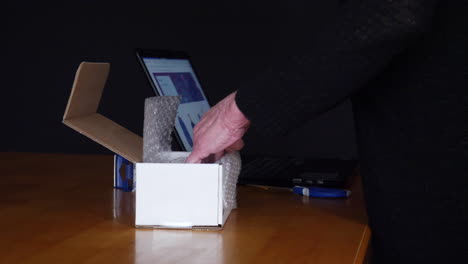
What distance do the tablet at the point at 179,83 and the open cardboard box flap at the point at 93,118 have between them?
22 cm

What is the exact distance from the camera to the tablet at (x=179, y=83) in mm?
1859

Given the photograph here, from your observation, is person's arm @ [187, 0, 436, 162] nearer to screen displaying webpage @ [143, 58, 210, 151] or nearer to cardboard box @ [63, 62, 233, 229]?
cardboard box @ [63, 62, 233, 229]

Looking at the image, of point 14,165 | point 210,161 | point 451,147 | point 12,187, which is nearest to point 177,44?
point 14,165

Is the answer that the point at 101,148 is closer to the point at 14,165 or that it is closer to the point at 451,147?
the point at 14,165

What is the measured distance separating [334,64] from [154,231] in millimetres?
414

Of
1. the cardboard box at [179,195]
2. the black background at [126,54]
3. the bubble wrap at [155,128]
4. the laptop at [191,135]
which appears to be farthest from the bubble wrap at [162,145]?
the black background at [126,54]

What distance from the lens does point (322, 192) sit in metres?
1.66

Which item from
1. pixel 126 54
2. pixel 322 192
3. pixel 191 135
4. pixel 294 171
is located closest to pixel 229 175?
pixel 322 192

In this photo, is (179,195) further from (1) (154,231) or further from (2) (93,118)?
(2) (93,118)

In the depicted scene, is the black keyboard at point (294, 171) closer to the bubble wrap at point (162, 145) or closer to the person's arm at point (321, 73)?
the bubble wrap at point (162, 145)

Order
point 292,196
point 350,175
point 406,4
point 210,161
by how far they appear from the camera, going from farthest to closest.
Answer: point 350,175, point 292,196, point 210,161, point 406,4

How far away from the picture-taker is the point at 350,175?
6.29 ft

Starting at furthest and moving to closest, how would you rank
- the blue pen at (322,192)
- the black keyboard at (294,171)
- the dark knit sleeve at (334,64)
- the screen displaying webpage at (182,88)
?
1. the screen displaying webpage at (182,88)
2. the black keyboard at (294,171)
3. the blue pen at (322,192)
4. the dark knit sleeve at (334,64)

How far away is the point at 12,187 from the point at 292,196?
623 mm
